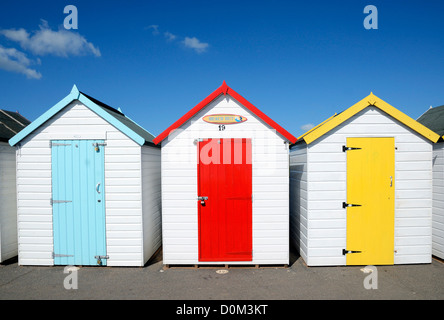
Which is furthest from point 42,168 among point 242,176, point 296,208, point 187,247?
point 296,208

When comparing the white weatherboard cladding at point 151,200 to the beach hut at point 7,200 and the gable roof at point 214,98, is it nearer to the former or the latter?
the gable roof at point 214,98

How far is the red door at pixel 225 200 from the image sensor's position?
549 cm

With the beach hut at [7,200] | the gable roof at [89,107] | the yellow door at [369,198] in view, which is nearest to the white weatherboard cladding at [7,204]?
the beach hut at [7,200]

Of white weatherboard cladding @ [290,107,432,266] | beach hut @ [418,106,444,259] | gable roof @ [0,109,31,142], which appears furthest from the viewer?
gable roof @ [0,109,31,142]

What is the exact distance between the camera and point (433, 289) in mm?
4566

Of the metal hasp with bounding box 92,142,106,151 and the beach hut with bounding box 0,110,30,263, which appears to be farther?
the beach hut with bounding box 0,110,30,263

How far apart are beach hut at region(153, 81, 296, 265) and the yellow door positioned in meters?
1.44

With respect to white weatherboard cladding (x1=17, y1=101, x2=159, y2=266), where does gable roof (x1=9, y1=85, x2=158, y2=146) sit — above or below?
above

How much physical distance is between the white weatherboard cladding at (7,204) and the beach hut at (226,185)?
12.8ft

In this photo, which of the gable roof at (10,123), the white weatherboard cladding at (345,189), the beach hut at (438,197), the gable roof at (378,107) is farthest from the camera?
the gable roof at (10,123)

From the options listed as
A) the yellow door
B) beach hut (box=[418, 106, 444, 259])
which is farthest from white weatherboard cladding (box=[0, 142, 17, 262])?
beach hut (box=[418, 106, 444, 259])

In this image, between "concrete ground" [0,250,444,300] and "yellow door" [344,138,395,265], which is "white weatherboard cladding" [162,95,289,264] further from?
"yellow door" [344,138,395,265]

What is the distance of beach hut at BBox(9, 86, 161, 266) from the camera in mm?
5543
